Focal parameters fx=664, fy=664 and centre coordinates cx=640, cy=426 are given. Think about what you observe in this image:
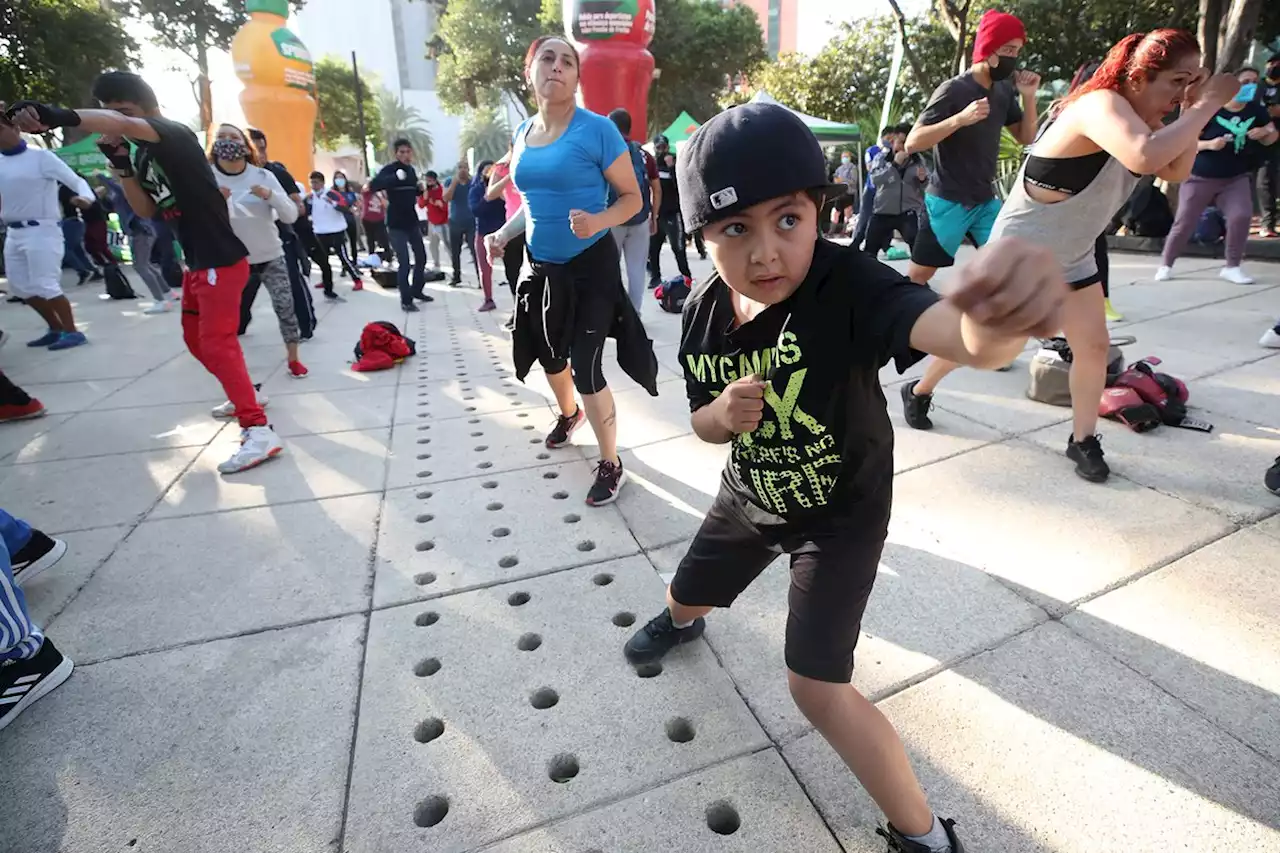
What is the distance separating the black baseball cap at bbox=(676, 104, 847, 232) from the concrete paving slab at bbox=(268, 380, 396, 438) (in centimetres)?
362

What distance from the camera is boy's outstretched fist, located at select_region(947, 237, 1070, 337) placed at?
887 mm

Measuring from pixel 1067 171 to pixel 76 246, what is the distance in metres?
14.3

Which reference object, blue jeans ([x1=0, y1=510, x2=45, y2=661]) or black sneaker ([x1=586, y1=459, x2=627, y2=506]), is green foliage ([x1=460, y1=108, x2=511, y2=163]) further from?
blue jeans ([x1=0, y1=510, x2=45, y2=661])

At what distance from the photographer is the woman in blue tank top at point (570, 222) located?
2850mm

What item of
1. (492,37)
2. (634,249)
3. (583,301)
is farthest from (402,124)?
(583,301)

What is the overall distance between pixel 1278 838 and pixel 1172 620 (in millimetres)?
743

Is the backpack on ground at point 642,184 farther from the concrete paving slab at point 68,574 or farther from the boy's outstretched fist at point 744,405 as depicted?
the boy's outstretched fist at point 744,405

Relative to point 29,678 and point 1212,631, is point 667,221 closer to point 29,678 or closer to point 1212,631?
point 1212,631

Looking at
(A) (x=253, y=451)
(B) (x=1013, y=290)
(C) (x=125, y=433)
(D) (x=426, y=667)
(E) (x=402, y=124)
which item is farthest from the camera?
(E) (x=402, y=124)

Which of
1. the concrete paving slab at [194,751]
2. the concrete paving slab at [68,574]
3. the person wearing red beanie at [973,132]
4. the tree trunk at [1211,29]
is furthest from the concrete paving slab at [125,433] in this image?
the tree trunk at [1211,29]

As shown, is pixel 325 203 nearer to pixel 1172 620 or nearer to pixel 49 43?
pixel 1172 620

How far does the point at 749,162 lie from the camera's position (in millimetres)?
1197

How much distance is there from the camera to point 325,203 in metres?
9.75

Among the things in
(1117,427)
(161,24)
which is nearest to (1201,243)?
(1117,427)
